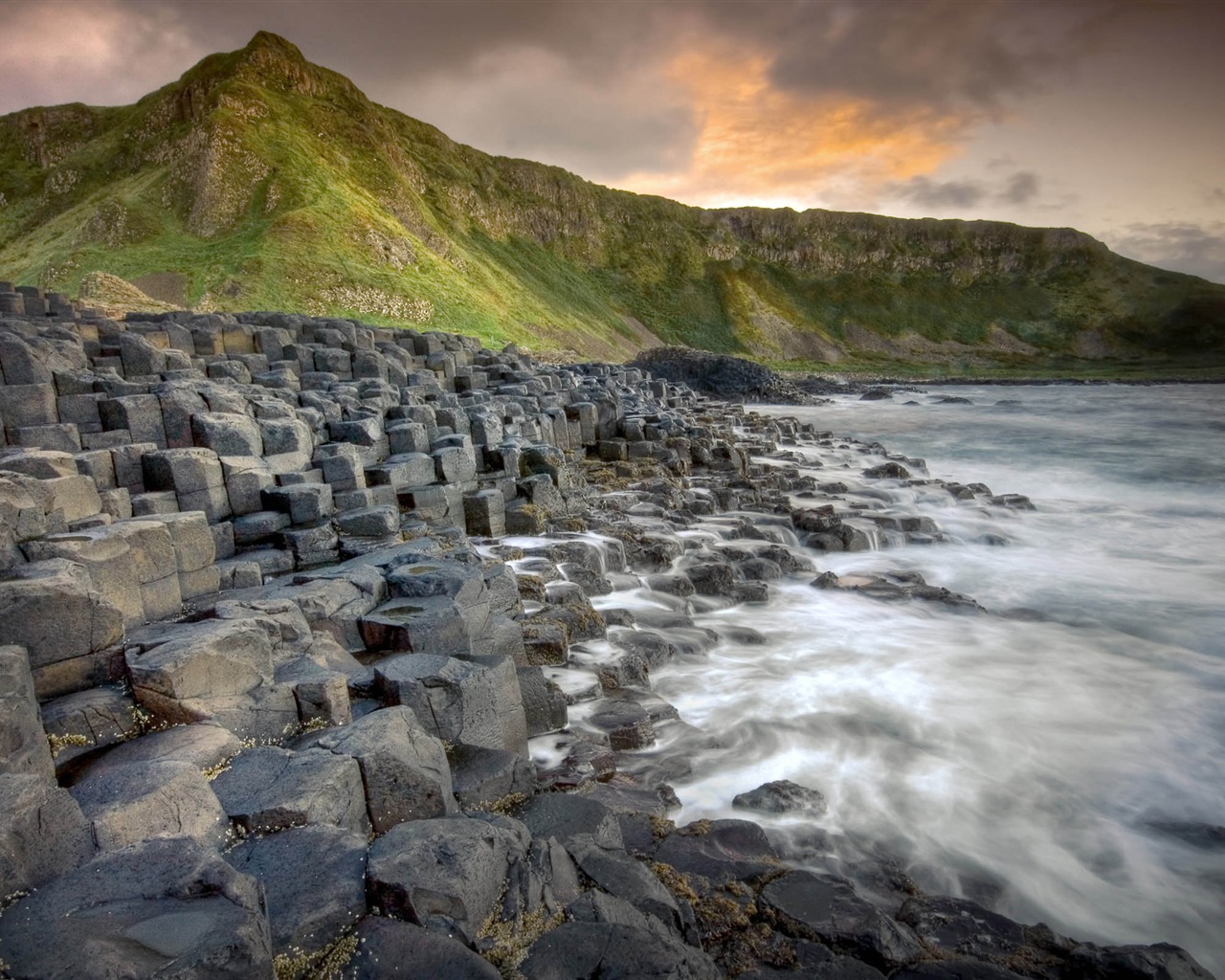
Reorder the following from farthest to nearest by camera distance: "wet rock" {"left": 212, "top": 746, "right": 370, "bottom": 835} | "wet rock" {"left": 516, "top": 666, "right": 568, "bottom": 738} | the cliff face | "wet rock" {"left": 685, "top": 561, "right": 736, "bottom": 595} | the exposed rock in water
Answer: the exposed rock in water → the cliff face → "wet rock" {"left": 685, "top": 561, "right": 736, "bottom": 595} → "wet rock" {"left": 516, "top": 666, "right": 568, "bottom": 738} → "wet rock" {"left": 212, "top": 746, "right": 370, "bottom": 835}

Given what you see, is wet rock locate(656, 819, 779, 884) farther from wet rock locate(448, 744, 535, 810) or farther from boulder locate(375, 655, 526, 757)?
boulder locate(375, 655, 526, 757)

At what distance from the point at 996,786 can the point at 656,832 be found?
3.65 m

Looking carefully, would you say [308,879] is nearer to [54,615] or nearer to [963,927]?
[54,615]

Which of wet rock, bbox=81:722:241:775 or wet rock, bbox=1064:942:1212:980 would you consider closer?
wet rock, bbox=1064:942:1212:980

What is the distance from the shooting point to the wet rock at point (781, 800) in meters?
6.07

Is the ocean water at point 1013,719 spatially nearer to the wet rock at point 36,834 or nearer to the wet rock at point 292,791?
the wet rock at point 292,791

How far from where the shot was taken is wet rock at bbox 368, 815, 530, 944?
3383 mm

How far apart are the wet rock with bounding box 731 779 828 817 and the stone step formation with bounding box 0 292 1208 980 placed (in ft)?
0.08

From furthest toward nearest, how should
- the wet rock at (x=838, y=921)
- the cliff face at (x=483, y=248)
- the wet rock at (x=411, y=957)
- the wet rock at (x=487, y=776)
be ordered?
1. the cliff face at (x=483, y=248)
2. the wet rock at (x=487, y=776)
3. the wet rock at (x=838, y=921)
4. the wet rock at (x=411, y=957)

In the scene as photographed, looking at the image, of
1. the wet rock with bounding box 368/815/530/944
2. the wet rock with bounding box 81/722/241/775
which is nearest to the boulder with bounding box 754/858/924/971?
the wet rock with bounding box 368/815/530/944

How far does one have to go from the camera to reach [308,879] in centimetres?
353

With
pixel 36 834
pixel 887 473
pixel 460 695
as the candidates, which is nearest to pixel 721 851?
pixel 460 695

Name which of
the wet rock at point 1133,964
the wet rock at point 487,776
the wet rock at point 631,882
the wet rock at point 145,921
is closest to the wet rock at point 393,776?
the wet rock at point 487,776

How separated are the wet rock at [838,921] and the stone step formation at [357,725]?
0.02 meters
